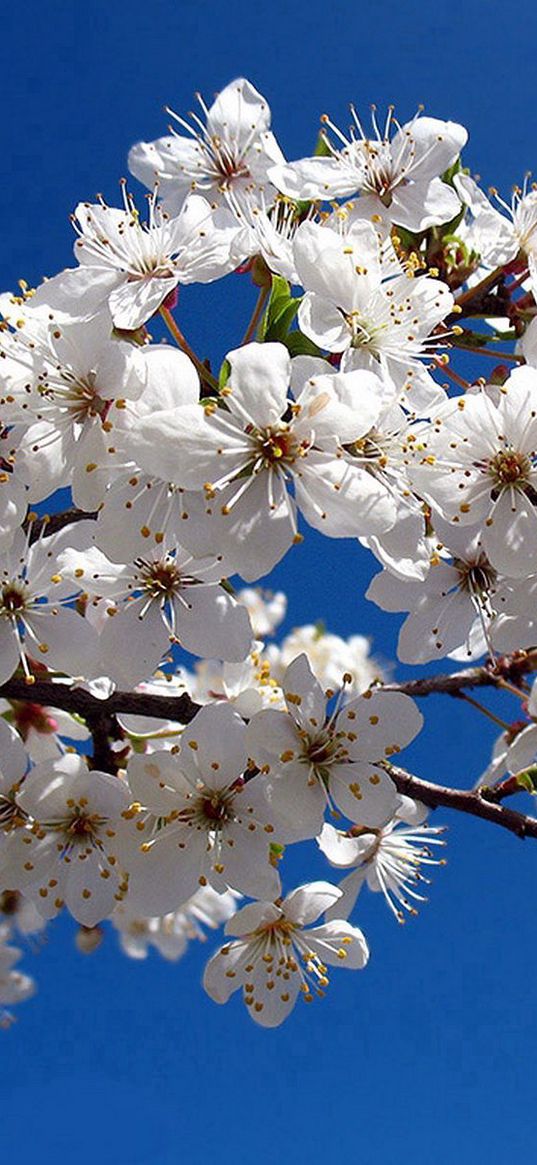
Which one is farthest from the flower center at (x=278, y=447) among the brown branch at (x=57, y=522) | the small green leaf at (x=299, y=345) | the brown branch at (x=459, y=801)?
the brown branch at (x=459, y=801)

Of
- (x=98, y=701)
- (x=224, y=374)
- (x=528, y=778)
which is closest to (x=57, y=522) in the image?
(x=98, y=701)

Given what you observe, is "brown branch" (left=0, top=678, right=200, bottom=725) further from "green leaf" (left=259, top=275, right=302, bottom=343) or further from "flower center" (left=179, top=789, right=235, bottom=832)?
"green leaf" (left=259, top=275, right=302, bottom=343)

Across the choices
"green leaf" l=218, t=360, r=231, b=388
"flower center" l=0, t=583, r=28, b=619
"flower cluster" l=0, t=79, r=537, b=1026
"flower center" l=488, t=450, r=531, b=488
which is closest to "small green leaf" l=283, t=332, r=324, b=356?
"flower cluster" l=0, t=79, r=537, b=1026

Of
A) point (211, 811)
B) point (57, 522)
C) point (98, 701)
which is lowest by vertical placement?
point (211, 811)

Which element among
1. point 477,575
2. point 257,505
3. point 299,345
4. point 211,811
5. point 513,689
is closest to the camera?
point 257,505

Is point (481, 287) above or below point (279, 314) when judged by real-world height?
above

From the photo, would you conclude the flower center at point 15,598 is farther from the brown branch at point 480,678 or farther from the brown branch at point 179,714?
the brown branch at point 480,678

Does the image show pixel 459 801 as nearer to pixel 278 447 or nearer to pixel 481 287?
pixel 278 447
